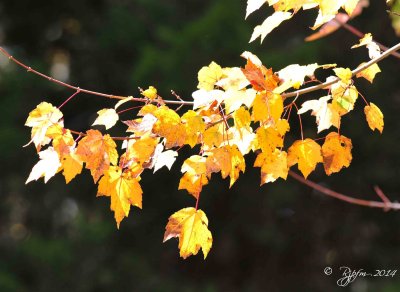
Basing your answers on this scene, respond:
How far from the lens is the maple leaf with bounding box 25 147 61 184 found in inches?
37.8

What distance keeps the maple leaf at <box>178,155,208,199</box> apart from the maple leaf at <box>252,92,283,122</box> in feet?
0.38

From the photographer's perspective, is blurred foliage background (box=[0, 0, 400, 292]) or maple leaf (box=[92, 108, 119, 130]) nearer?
maple leaf (box=[92, 108, 119, 130])

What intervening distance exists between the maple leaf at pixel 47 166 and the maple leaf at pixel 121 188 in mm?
A: 74

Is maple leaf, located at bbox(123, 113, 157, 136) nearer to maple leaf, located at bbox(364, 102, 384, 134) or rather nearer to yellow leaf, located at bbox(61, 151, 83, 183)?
yellow leaf, located at bbox(61, 151, 83, 183)

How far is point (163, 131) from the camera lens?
3.07ft

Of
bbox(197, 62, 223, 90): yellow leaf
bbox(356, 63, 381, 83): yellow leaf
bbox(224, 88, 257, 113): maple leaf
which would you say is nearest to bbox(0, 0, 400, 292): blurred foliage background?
bbox(356, 63, 381, 83): yellow leaf

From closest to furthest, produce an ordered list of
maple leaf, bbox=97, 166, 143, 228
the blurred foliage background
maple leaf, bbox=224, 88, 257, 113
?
maple leaf, bbox=224, 88, 257, 113 < maple leaf, bbox=97, 166, 143, 228 < the blurred foliage background

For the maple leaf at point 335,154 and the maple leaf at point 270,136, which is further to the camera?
the maple leaf at point 335,154

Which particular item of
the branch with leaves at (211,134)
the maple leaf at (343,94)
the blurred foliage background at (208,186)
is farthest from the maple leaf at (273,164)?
the blurred foliage background at (208,186)

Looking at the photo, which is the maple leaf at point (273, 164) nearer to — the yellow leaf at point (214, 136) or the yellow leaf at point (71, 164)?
the yellow leaf at point (214, 136)

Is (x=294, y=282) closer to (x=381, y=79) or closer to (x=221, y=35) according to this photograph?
(x=381, y=79)

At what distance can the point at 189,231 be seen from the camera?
3.32 ft

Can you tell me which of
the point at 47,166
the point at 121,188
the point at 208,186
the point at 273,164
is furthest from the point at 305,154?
the point at 208,186

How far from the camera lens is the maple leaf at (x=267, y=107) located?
0.89 meters
